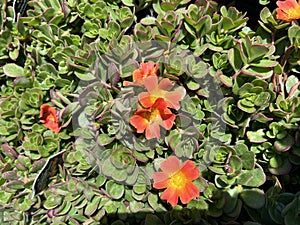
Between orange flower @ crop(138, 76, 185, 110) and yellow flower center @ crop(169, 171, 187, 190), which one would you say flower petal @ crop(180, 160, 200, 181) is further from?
orange flower @ crop(138, 76, 185, 110)

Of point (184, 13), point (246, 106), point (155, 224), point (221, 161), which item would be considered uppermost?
point (184, 13)

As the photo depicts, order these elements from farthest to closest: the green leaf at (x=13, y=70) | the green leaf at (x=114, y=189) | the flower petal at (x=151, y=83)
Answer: the green leaf at (x=13, y=70) → the green leaf at (x=114, y=189) → the flower petal at (x=151, y=83)

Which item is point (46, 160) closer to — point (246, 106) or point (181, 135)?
point (181, 135)

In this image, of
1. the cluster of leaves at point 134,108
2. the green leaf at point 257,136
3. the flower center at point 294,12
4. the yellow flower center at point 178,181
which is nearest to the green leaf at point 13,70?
the cluster of leaves at point 134,108

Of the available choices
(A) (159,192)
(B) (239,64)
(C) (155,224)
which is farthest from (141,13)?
(C) (155,224)

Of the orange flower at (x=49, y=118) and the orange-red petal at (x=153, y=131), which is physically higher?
the orange-red petal at (x=153, y=131)

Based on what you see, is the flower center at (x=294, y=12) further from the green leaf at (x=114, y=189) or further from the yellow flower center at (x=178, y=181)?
the green leaf at (x=114, y=189)

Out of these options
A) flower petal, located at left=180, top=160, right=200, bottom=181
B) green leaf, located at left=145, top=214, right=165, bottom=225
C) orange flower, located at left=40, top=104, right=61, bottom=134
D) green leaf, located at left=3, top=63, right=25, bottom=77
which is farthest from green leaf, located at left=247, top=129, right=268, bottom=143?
green leaf, located at left=3, top=63, right=25, bottom=77

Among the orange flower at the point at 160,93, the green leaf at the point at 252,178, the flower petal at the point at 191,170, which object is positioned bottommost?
the green leaf at the point at 252,178
